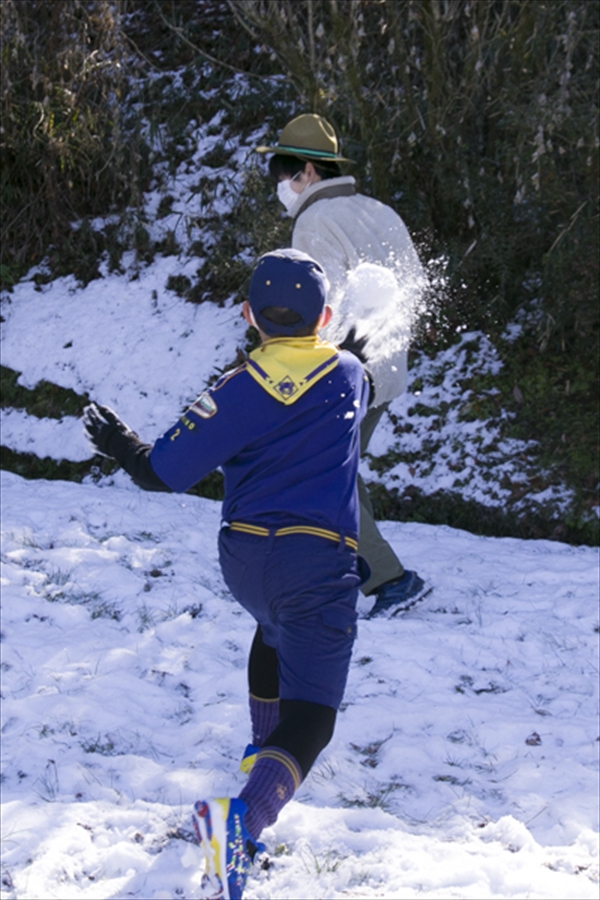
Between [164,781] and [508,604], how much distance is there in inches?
90.6

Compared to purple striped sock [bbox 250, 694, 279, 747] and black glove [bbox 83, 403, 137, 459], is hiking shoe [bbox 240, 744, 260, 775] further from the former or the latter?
black glove [bbox 83, 403, 137, 459]

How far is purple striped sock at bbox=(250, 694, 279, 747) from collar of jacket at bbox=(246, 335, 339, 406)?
102 centimetres

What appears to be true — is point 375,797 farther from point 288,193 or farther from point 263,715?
point 288,193

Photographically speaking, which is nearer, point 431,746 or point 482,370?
point 431,746

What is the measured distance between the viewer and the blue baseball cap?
8.10ft

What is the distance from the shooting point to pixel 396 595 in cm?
454

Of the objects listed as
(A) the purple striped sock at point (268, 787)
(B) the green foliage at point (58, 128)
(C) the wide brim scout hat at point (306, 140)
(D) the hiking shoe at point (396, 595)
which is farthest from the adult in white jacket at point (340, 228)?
(B) the green foliage at point (58, 128)

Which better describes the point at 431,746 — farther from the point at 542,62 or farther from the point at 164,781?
the point at 542,62

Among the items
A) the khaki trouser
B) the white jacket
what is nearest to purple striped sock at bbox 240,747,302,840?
the white jacket

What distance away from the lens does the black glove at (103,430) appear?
2555 millimetres

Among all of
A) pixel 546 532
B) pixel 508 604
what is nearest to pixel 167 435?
pixel 508 604

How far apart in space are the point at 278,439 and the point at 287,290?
40 centimetres

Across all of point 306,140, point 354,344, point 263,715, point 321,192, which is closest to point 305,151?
point 306,140

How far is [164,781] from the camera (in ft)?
9.92
